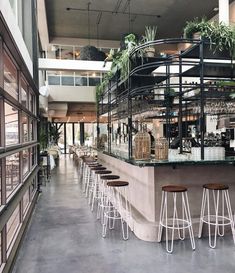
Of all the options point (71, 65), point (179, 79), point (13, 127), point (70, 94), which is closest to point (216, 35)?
point (179, 79)

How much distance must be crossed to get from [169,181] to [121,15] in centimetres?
780

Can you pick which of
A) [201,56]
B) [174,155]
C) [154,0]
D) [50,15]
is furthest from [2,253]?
[50,15]

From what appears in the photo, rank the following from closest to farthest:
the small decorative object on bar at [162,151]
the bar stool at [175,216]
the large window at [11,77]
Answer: the large window at [11,77] → the bar stool at [175,216] → the small decorative object on bar at [162,151]

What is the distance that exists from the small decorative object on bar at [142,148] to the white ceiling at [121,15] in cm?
636

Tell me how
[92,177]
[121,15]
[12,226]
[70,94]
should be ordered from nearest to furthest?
[12,226]
[92,177]
[121,15]
[70,94]

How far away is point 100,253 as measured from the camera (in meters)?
3.32

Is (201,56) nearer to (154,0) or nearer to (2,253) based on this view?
(2,253)

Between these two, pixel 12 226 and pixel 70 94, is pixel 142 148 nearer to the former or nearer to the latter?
pixel 12 226

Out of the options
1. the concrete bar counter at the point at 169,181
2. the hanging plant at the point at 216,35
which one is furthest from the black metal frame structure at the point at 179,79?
the concrete bar counter at the point at 169,181

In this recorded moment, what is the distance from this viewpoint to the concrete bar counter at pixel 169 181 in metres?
3.65

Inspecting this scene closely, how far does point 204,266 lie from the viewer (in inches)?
116

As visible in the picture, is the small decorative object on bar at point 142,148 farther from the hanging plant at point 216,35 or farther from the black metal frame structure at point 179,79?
the hanging plant at point 216,35

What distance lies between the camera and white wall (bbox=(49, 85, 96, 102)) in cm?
1289

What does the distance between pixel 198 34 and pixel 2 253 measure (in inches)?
131
